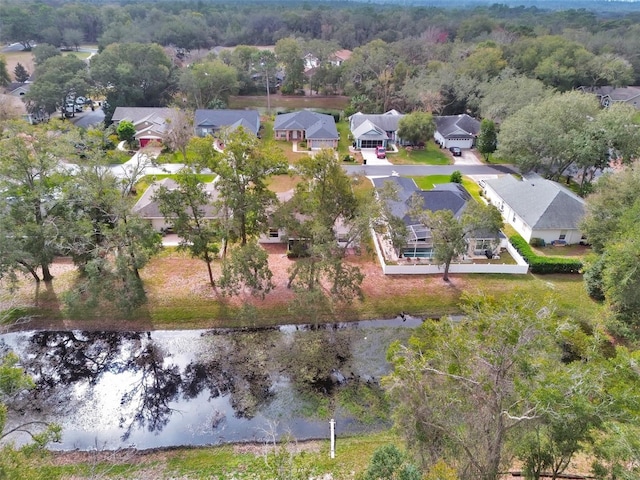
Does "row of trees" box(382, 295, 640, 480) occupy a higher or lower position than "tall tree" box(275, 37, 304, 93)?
higher

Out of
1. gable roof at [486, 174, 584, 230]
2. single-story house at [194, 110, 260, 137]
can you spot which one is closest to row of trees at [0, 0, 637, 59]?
single-story house at [194, 110, 260, 137]

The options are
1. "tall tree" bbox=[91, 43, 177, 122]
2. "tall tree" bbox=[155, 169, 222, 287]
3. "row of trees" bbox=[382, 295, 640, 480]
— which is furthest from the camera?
"tall tree" bbox=[91, 43, 177, 122]

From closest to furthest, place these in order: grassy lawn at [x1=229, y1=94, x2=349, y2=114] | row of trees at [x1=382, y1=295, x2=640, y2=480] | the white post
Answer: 1. row of trees at [x1=382, y1=295, x2=640, y2=480]
2. the white post
3. grassy lawn at [x1=229, y1=94, x2=349, y2=114]

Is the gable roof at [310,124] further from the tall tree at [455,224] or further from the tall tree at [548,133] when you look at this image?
the tall tree at [455,224]

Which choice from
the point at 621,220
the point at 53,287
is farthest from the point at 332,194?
the point at 53,287

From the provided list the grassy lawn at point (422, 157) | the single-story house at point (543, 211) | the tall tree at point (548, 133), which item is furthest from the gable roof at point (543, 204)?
the grassy lawn at point (422, 157)

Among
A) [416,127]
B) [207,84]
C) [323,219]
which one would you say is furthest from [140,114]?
[323,219]

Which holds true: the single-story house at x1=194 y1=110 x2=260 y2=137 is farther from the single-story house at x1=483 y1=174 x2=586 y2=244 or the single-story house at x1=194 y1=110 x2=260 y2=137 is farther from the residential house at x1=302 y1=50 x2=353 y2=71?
the single-story house at x1=483 y1=174 x2=586 y2=244
